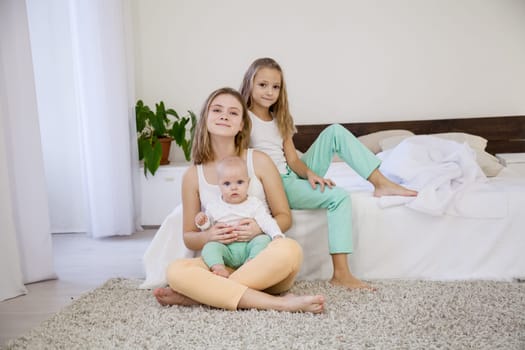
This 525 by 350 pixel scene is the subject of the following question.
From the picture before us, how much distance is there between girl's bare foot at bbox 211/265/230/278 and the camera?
5.59 feet

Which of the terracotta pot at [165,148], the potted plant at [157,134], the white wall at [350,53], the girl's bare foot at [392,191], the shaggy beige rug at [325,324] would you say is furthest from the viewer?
the white wall at [350,53]

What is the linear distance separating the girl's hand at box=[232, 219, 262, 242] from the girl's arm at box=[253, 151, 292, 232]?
135 millimetres

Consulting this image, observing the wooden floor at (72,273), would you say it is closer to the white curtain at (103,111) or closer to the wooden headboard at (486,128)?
the white curtain at (103,111)

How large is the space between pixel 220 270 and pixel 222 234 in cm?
15

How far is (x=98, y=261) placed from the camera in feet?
8.65

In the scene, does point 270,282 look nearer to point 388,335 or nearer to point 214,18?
point 388,335

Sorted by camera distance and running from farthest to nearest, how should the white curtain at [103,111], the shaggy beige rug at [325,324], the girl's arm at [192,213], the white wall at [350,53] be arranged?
the white wall at [350,53] → the white curtain at [103,111] → the girl's arm at [192,213] → the shaggy beige rug at [325,324]

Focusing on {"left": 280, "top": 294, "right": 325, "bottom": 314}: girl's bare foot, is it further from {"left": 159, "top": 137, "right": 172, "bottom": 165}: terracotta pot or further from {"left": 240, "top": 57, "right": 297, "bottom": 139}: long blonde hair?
{"left": 159, "top": 137, "right": 172, "bottom": 165}: terracotta pot

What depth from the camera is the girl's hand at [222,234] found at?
1.81m

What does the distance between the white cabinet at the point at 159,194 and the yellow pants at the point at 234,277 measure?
1.81 metres

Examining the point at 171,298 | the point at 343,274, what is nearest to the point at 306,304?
the point at 343,274

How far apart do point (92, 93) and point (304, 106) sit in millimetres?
1534

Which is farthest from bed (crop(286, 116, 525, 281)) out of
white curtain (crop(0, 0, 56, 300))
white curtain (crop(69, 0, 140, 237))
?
white curtain (crop(69, 0, 140, 237))

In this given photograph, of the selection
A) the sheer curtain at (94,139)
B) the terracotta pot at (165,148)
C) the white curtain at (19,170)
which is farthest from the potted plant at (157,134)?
the white curtain at (19,170)
